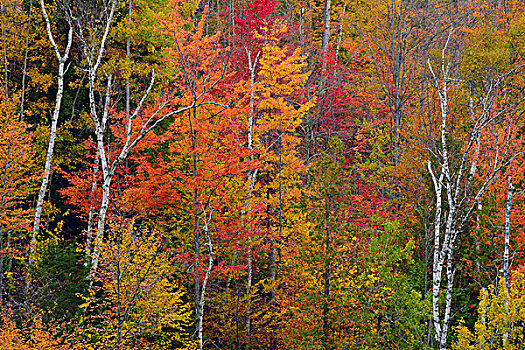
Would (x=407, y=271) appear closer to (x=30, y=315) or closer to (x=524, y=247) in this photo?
(x=524, y=247)

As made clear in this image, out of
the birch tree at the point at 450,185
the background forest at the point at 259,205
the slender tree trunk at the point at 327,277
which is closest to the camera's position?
the birch tree at the point at 450,185

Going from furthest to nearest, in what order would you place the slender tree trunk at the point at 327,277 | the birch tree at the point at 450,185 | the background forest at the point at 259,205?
the slender tree trunk at the point at 327,277 → the background forest at the point at 259,205 → the birch tree at the point at 450,185

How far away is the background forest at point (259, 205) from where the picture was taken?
10.2 m

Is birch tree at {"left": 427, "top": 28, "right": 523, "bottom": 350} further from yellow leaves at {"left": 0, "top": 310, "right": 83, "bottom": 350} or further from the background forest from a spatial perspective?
yellow leaves at {"left": 0, "top": 310, "right": 83, "bottom": 350}

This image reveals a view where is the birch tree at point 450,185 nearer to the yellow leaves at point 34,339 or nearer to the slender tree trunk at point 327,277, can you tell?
the slender tree trunk at point 327,277

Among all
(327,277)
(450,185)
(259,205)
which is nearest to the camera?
(450,185)

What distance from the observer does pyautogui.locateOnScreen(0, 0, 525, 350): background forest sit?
10.2 m

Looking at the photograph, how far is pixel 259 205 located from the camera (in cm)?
1499

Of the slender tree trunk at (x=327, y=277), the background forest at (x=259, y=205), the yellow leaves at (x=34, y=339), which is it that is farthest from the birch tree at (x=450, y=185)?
the yellow leaves at (x=34, y=339)

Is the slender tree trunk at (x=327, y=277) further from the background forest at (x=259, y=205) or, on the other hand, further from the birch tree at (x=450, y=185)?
the birch tree at (x=450, y=185)

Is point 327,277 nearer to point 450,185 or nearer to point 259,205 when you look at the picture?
point 450,185

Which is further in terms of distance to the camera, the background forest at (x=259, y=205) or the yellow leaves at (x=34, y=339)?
the yellow leaves at (x=34, y=339)

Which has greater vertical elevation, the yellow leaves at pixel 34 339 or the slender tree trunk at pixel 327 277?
the slender tree trunk at pixel 327 277

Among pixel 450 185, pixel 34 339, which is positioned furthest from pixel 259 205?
pixel 34 339
